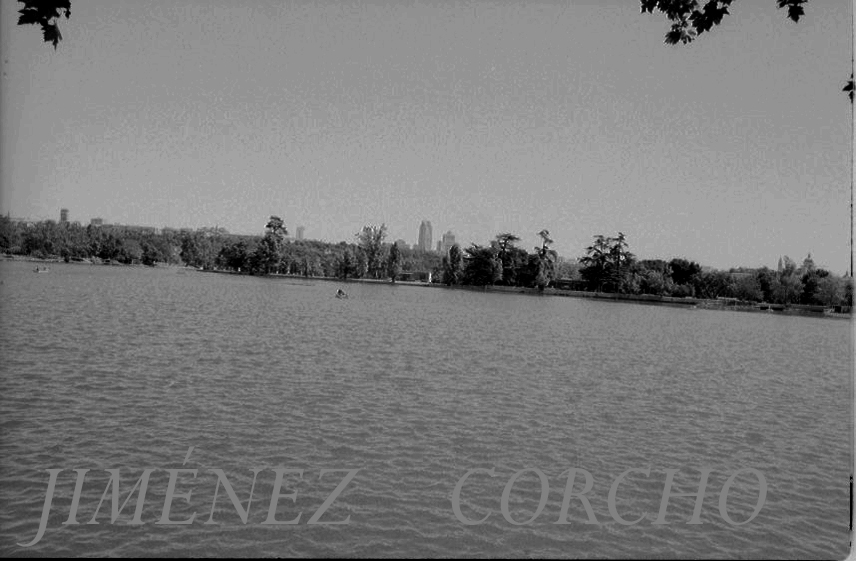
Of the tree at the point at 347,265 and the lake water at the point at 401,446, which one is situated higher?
the tree at the point at 347,265

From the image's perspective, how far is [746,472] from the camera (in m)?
8.98

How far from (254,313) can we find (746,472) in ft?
77.7

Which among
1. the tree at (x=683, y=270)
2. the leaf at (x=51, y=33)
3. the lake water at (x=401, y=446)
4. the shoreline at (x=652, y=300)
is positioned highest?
the tree at (x=683, y=270)

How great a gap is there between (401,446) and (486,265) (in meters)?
79.7

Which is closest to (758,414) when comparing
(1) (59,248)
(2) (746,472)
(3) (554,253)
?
(2) (746,472)

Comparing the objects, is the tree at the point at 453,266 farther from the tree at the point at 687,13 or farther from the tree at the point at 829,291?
the tree at the point at 687,13

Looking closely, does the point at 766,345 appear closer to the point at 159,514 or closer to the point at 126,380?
the point at 126,380

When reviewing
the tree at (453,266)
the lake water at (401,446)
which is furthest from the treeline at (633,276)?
the lake water at (401,446)

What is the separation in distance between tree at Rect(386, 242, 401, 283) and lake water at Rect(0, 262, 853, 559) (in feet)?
266

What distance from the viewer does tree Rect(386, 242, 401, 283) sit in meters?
99.8

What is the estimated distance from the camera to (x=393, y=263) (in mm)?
100625

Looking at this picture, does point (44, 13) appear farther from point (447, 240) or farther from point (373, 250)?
point (447, 240)

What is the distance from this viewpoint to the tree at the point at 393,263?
99.8m

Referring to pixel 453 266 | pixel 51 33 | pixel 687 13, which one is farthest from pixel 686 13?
pixel 453 266
